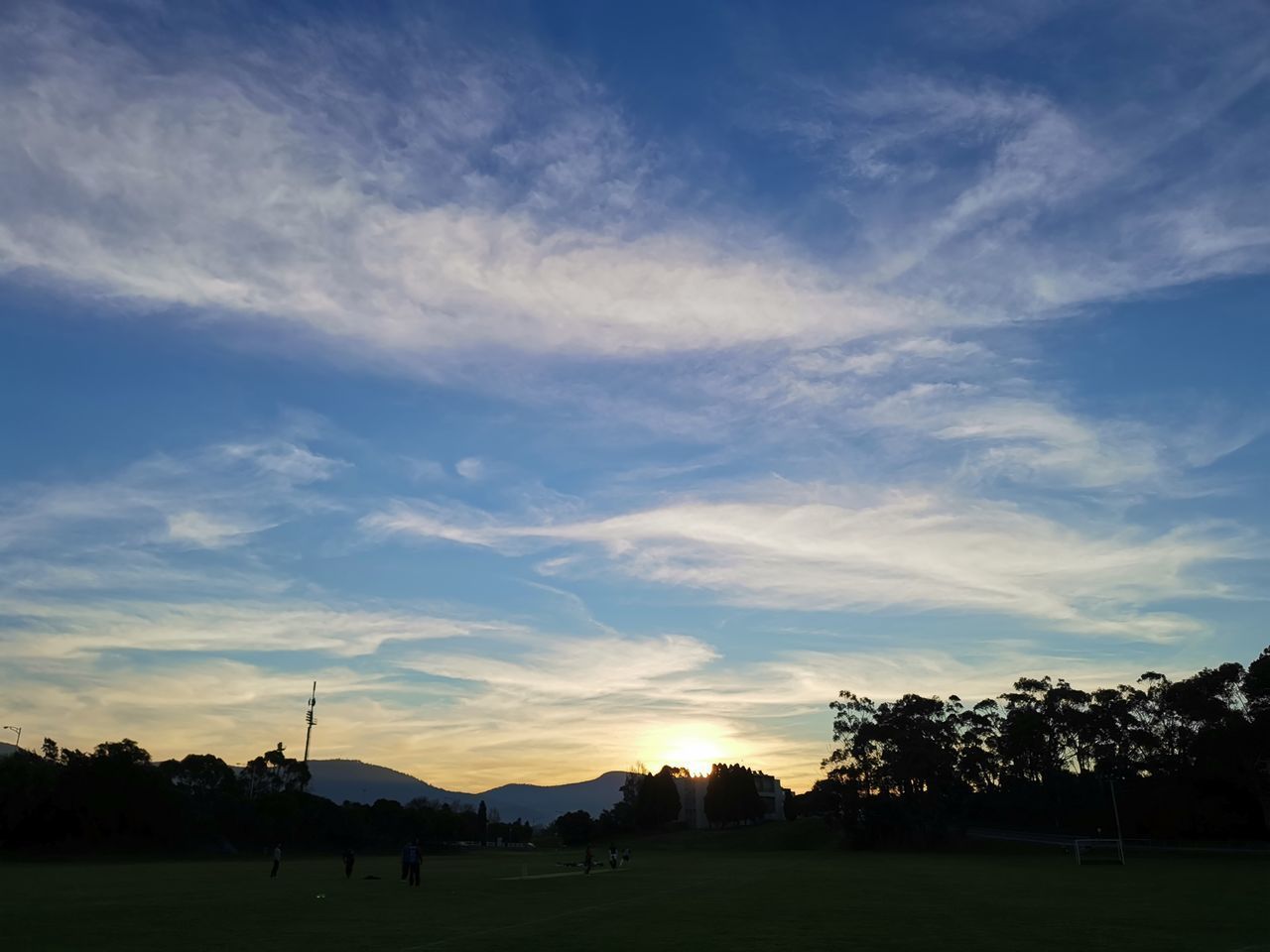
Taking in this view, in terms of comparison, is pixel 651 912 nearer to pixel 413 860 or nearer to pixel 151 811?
pixel 413 860

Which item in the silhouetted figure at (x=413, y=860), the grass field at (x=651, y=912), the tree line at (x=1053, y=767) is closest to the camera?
the grass field at (x=651, y=912)

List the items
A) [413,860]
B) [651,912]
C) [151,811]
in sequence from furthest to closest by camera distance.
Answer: [151,811], [413,860], [651,912]

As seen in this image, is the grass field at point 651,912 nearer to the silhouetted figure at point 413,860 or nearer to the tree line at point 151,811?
the silhouetted figure at point 413,860

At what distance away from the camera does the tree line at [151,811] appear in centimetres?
8869

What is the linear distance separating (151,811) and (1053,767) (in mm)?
97708

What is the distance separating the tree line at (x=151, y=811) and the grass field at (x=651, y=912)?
161 ft

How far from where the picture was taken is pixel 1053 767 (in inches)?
4114

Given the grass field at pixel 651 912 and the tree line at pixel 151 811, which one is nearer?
the grass field at pixel 651 912

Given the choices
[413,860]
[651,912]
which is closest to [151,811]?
[413,860]

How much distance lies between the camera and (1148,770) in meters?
94.1

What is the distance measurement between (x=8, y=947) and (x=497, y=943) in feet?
31.9

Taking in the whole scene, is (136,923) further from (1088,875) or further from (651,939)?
(1088,875)

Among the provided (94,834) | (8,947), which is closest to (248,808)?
(94,834)

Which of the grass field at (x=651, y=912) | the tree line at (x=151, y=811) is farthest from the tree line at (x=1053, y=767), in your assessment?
the tree line at (x=151, y=811)
